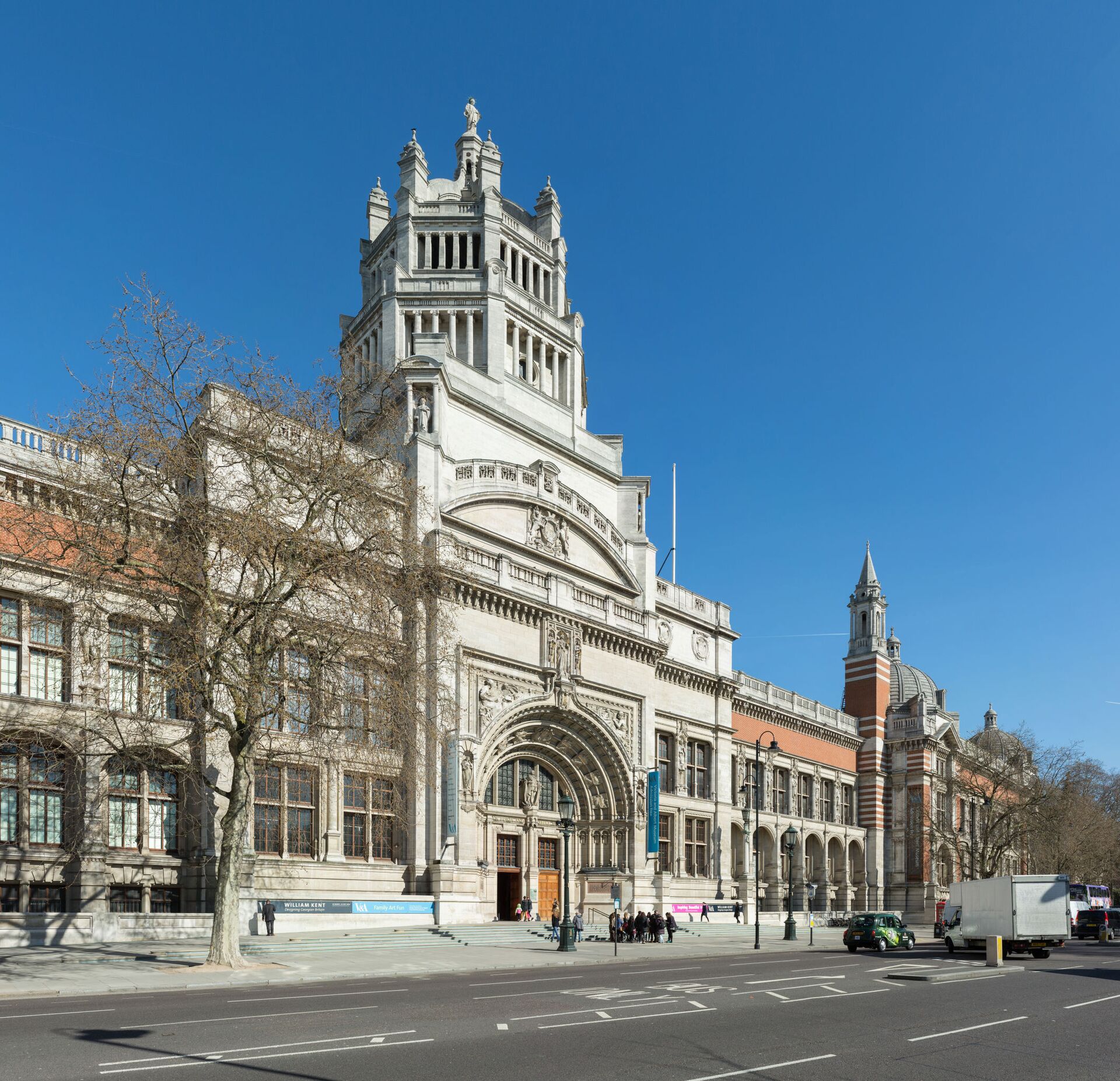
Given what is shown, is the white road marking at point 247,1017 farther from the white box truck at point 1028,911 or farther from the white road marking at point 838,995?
the white box truck at point 1028,911

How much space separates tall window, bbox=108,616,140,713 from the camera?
30.1m

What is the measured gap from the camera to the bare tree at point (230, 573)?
27.2m

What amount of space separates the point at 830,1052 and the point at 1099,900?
232 feet

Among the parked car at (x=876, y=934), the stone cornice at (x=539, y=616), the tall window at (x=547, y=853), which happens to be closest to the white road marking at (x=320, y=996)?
the stone cornice at (x=539, y=616)

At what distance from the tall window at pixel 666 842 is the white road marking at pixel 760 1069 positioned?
4299 centimetres

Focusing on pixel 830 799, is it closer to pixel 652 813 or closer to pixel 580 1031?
pixel 652 813

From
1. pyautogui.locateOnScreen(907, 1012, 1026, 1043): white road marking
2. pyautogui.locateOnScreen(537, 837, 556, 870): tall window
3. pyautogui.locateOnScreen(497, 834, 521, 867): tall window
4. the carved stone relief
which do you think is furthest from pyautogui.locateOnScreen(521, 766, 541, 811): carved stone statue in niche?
pyautogui.locateOnScreen(907, 1012, 1026, 1043): white road marking

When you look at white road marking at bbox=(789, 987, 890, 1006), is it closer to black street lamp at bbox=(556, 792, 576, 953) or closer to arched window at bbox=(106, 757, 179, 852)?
black street lamp at bbox=(556, 792, 576, 953)

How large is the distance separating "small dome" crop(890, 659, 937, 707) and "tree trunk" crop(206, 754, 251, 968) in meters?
80.8

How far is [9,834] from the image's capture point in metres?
31.1

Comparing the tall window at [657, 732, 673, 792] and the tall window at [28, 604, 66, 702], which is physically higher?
the tall window at [28, 604, 66, 702]

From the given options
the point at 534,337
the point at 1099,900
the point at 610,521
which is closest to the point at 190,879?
the point at 610,521

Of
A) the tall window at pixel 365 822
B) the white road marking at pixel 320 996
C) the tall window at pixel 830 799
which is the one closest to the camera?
the white road marking at pixel 320 996

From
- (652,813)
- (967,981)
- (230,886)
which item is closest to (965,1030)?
(967,981)
